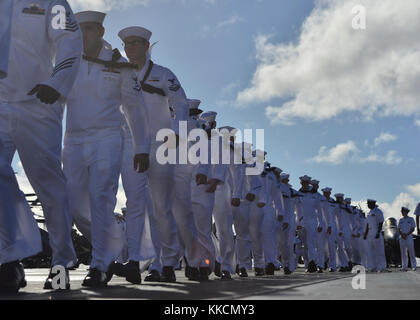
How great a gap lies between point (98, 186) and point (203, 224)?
9.25ft

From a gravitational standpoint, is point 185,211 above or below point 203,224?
above

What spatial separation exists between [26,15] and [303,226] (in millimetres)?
12909

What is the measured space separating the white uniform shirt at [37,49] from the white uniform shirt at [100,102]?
740 millimetres

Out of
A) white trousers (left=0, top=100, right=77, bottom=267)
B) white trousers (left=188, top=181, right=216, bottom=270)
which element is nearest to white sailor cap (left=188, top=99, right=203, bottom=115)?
white trousers (left=188, top=181, right=216, bottom=270)

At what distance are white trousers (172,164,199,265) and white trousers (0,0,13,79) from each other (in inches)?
147

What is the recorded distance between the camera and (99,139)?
17.7 ft

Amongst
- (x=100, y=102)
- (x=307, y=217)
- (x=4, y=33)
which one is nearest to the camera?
(x=4, y=33)

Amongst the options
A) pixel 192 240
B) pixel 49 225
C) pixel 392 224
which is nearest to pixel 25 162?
pixel 49 225

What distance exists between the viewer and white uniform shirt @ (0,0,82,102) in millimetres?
4473

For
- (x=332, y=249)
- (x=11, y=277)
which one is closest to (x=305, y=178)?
(x=332, y=249)

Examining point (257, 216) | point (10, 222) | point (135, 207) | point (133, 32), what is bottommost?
point (10, 222)

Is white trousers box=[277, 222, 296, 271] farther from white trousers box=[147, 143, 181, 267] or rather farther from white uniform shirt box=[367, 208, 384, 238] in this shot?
white trousers box=[147, 143, 181, 267]

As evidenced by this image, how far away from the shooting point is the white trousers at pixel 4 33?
3.95 m

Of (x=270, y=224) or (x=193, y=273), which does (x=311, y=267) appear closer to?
(x=270, y=224)
